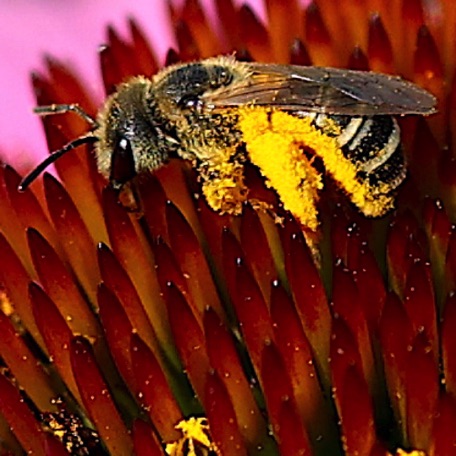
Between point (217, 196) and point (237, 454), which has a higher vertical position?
point (217, 196)

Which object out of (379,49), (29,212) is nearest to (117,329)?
(29,212)

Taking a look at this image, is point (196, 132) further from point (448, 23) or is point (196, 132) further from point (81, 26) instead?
point (81, 26)

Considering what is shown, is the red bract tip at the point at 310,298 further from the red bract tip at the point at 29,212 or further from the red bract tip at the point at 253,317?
the red bract tip at the point at 29,212

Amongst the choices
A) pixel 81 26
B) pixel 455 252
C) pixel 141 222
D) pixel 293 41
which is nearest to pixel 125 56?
pixel 293 41

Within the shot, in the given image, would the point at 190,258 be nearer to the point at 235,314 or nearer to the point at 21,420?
the point at 235,314

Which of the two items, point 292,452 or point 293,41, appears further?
point 293,41

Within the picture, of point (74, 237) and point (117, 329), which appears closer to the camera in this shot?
point (117, 329)
